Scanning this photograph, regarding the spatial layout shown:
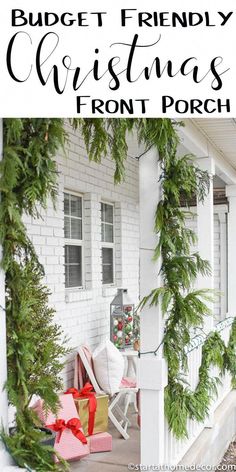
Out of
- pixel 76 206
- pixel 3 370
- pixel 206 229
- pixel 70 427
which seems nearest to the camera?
pixel 3 370

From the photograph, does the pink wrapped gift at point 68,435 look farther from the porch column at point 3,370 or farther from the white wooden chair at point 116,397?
the porch column at point 3,370

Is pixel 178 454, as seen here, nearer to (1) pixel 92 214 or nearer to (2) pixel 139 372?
(2) pixel 139 372

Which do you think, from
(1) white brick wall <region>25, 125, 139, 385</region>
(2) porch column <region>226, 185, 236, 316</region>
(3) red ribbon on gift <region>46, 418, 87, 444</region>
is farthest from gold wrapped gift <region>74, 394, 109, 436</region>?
(2) porch column <region>226, 185, 236, 316</region>

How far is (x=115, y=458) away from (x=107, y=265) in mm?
2389

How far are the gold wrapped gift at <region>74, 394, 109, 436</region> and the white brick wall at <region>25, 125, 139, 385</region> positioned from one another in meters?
0.53

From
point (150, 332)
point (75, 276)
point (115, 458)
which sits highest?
point (75, 276)

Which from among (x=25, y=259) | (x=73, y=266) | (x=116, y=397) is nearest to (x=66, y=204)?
(x=73, y=266)

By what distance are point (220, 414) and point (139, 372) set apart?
202 centimetres

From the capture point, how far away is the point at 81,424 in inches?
154

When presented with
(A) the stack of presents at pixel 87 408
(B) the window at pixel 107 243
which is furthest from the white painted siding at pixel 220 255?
(A) the stack of presents at pixel 87 408

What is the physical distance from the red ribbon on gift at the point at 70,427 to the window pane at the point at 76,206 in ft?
6.54

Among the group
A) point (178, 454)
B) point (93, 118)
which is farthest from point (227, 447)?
point (93, 118)

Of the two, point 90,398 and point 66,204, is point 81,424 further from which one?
point 66,204

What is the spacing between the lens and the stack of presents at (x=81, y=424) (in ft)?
11.6
